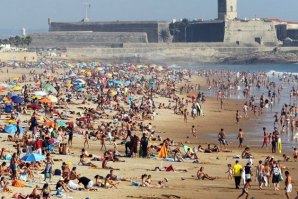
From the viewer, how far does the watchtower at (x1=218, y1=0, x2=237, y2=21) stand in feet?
396

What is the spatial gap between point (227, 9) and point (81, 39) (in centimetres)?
2526

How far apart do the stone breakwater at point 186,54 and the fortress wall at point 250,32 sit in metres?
2.39

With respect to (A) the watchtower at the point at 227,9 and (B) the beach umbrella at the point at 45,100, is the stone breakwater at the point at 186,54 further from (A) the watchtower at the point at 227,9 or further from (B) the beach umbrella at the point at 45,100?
(B) the beach umbrella at the point at 45,100

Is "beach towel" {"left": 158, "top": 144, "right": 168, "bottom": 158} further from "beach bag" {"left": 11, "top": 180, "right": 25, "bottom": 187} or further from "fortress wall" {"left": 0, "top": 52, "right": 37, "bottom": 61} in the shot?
"fortress wall" {"left": 0, "top": 52, "right": 37, "bottom": 61}

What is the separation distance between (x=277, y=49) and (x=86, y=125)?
81.1 m

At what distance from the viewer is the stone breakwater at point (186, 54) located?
3947 inches

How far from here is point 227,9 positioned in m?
121

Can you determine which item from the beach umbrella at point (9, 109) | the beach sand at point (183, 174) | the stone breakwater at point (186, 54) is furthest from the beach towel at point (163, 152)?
the stone breakwater at point (186, 54)

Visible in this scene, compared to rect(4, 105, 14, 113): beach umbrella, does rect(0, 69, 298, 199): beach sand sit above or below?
below

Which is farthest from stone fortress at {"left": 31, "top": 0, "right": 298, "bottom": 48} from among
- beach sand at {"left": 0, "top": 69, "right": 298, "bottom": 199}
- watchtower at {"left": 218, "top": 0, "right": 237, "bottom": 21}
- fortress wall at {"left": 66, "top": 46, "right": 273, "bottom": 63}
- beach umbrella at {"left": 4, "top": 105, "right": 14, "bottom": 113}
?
beach sand at {"left": 0, "top": 69, "right": 298, "bottom": 199}

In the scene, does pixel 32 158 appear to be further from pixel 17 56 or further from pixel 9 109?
pixel 17 56

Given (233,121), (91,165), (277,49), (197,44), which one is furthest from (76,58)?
(91,165)

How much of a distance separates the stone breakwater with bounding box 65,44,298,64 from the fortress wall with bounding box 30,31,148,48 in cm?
543

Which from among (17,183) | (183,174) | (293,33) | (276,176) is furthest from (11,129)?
(293,33)
